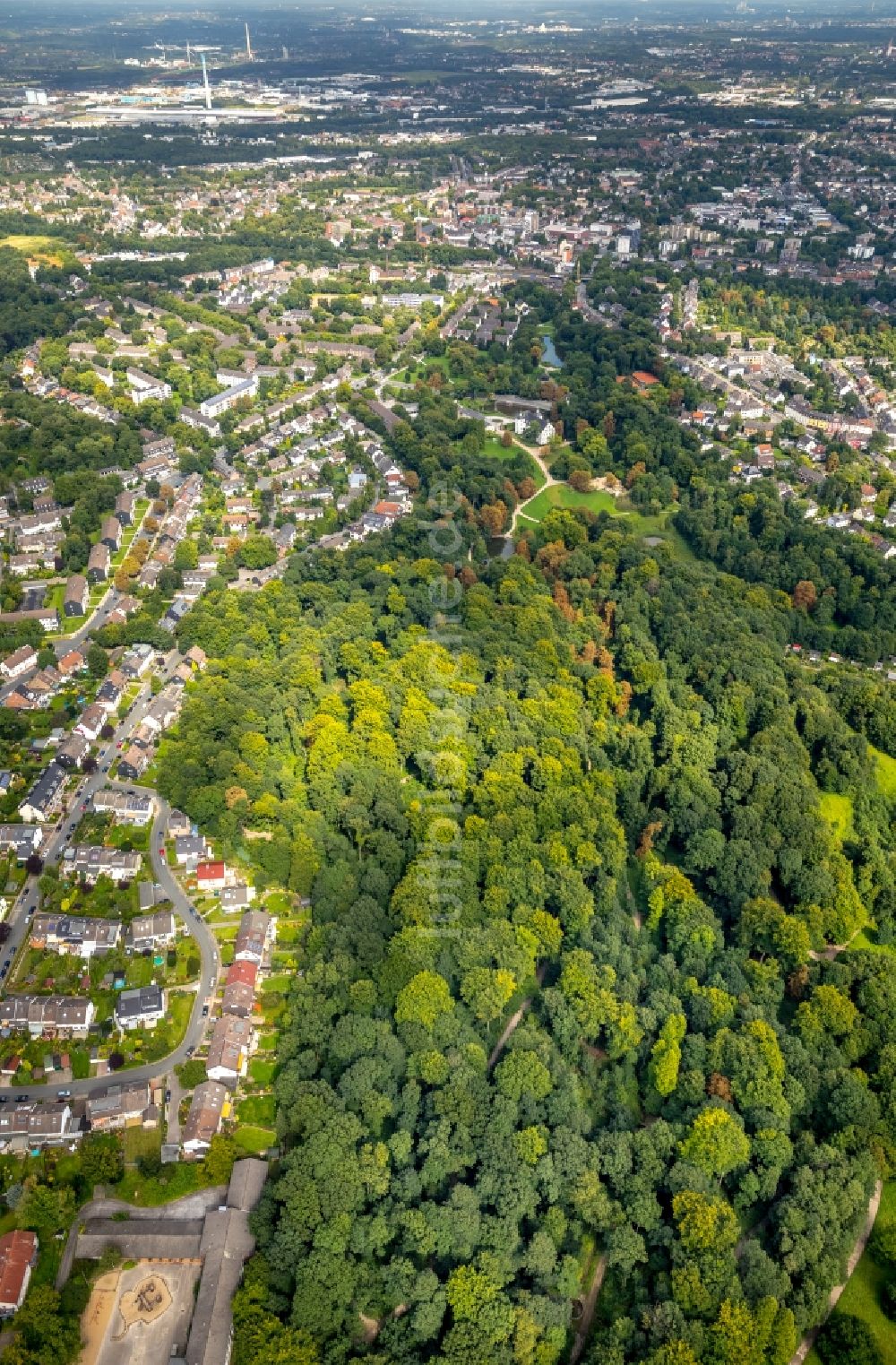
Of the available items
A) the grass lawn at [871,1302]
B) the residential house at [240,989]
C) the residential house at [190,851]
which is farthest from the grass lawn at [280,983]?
the grass lawn at [871,1302]

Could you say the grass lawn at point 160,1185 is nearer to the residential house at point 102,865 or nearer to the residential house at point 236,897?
the residential house at point 236,897

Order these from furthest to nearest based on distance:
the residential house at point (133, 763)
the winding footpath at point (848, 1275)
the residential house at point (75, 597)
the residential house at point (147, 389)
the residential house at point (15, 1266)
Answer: the residential house at point (147, 389) → the residential house at point (75, 597) → the residential house at point (133, 763) → the winding footpath at point (848, 1275) → the residential house at point (15, 1266)

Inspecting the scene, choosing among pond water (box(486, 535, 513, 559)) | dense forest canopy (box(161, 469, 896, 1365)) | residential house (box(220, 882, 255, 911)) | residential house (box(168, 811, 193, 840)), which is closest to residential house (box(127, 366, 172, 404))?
dense forest canopy (box(161, 469, 896, 1365))

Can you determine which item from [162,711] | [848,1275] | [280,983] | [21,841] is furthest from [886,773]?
[21,841]

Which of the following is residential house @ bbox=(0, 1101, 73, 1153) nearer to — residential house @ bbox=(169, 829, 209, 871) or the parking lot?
the parking lot

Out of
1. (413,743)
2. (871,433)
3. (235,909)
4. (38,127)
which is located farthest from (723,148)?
(235,909)

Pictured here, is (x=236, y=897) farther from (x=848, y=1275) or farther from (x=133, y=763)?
(x=848, y=1275)
